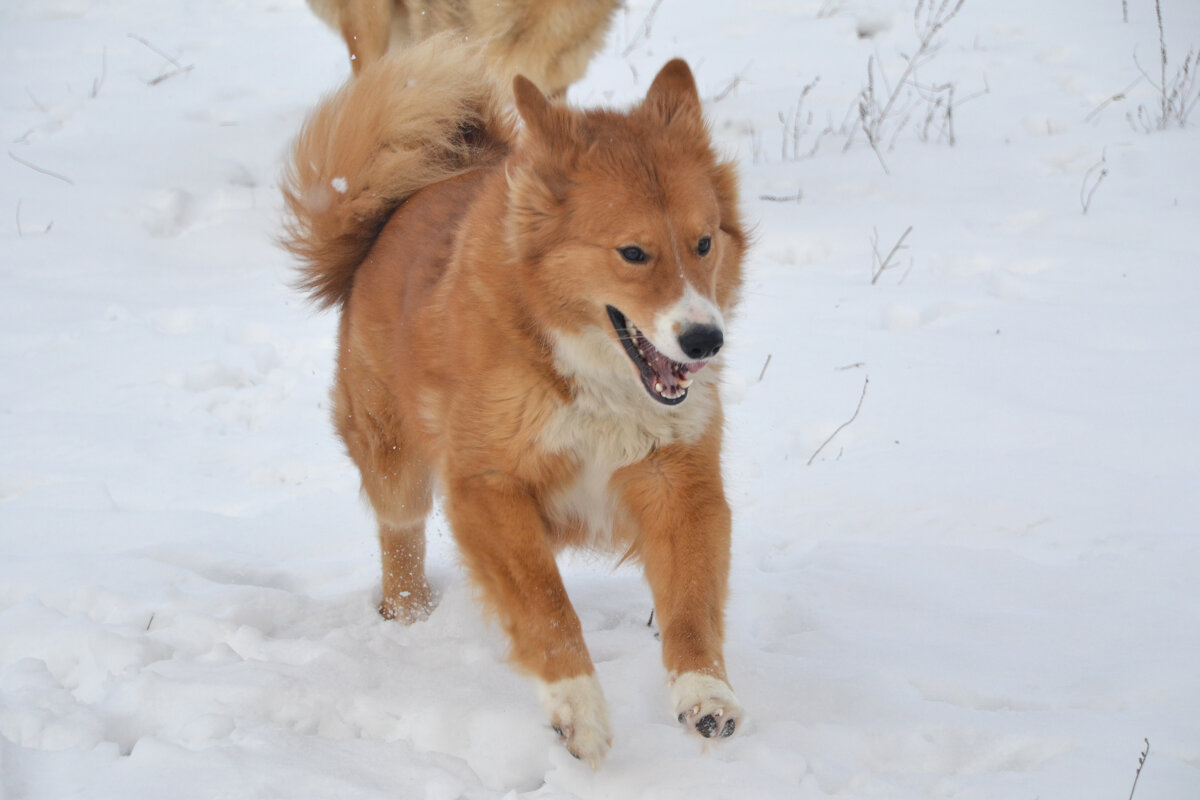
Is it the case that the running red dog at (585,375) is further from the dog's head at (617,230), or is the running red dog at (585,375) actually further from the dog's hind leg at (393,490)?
the dog's hind leg at (393,490)

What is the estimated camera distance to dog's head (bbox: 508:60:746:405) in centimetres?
255

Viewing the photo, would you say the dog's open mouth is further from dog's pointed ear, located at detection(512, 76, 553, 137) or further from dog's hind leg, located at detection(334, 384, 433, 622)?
dog's hind leg, located at detection(334, 384, 433, 622)

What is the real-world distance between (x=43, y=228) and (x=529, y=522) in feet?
16.0

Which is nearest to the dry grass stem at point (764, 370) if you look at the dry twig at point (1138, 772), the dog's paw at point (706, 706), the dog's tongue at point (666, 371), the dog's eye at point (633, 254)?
the dog's tongue at point (666, 371)

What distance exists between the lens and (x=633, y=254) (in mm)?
2572

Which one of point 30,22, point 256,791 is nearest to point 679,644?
point 256,791

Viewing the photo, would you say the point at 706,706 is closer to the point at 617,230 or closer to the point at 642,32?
the point at 617,230

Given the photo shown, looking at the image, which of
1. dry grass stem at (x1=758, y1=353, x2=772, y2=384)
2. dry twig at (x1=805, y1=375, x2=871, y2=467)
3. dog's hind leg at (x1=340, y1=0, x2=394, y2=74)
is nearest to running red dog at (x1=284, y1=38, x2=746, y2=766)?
dry twig at (x1=805, y1=375, x2=871, y2=467)

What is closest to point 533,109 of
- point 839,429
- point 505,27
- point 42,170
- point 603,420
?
point 603,420

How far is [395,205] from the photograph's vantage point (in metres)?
3.48

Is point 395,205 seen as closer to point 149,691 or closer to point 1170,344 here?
point 149,691

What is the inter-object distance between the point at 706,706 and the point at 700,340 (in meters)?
0.82

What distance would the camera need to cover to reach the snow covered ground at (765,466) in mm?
2404

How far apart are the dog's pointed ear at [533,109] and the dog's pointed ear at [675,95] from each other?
348 millimetres
